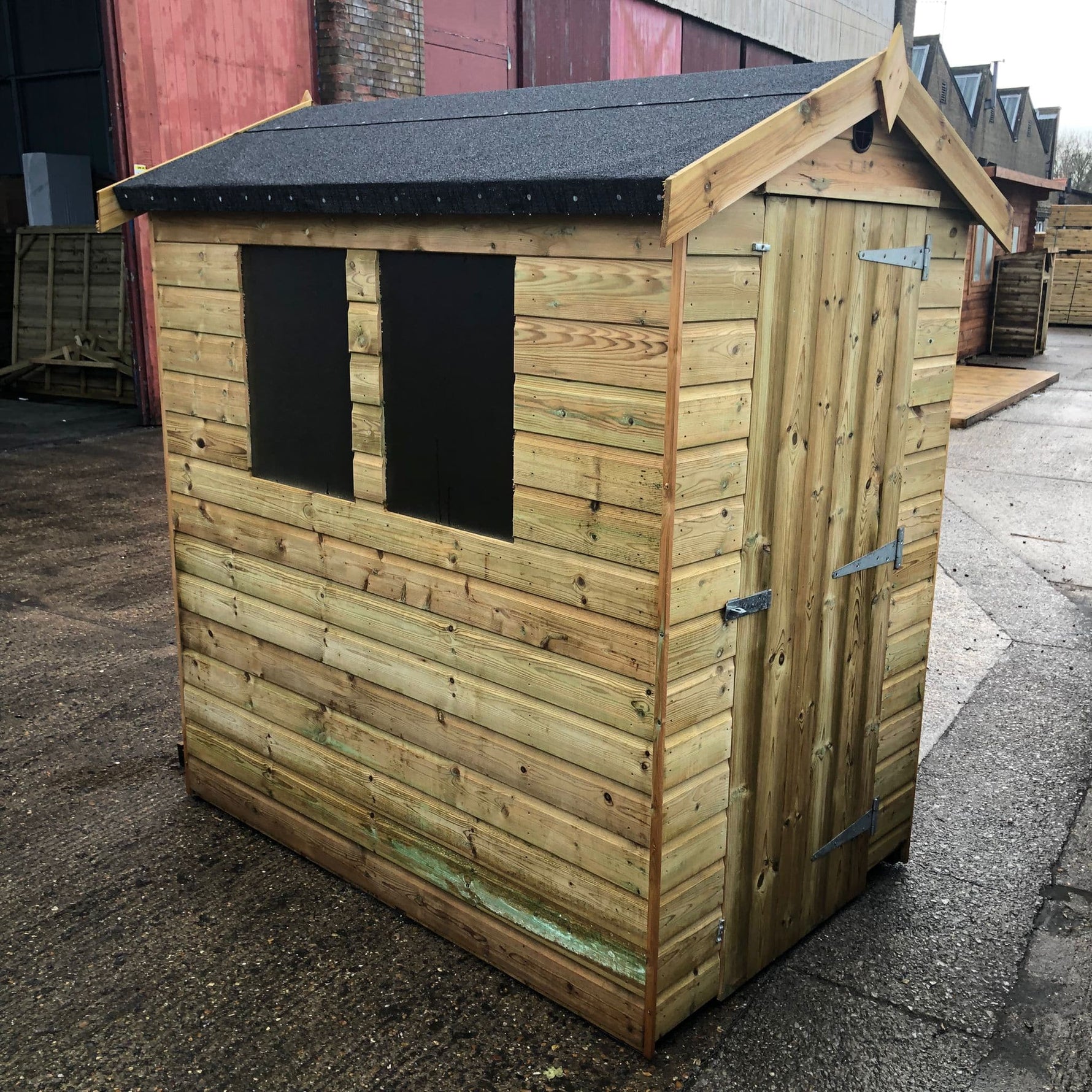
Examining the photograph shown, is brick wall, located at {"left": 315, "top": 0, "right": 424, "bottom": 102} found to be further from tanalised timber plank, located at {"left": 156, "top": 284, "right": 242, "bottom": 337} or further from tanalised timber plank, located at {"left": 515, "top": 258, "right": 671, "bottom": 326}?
tanalised timber plank, located at {"left": 515, "top": 258, "right": 671, "bottom": 326}

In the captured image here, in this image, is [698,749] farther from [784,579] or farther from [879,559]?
[879,559]

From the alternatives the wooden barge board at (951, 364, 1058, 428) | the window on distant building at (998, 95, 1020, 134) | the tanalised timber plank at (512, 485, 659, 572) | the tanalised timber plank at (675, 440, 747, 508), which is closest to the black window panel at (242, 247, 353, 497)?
the tanalised timber plank at (512, 485, 659, 572)

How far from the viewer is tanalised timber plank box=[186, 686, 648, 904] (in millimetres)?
3689

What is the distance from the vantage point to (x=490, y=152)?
3.72 m

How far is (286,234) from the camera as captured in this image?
4.21m

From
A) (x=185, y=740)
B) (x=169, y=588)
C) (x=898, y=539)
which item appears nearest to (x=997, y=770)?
(x=898, y=539)

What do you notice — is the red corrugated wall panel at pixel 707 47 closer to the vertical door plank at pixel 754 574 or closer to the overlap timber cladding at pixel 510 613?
the overlap timber cladding at pixel 510 613

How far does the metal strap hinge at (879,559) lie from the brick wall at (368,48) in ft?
39.4

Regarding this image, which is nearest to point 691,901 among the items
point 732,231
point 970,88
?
point 732,231

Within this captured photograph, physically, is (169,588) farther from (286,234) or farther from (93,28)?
(93,28)

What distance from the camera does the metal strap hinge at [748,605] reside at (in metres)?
3.59

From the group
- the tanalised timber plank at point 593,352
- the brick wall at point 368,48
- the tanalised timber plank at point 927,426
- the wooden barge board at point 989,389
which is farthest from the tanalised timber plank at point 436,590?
the wooden barge board at point 989,389

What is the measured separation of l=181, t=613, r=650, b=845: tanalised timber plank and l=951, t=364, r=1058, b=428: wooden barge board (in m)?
12.8

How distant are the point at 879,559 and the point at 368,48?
12719mm
